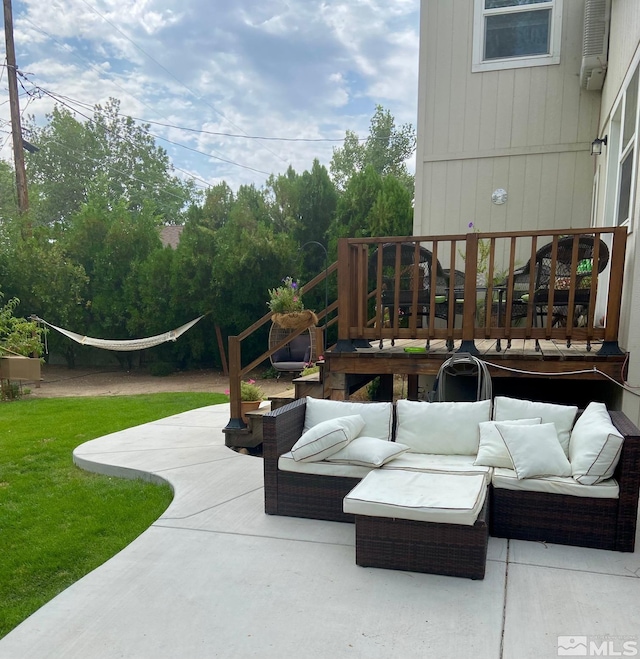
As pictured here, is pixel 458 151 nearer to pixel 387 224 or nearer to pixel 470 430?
pixel 387 224

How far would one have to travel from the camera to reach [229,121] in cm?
2228

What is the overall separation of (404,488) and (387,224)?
7662 mm

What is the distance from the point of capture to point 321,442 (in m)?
2.75

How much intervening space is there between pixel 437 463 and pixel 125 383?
8.80 meters

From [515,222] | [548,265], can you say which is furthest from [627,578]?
[515,222]

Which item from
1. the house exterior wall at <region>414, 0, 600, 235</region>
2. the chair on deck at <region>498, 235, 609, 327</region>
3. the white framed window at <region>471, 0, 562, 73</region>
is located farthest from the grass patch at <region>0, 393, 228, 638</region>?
the white framed window at <region>471, 0, 562, 73</region>

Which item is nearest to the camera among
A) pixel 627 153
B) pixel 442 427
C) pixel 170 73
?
pixel 442 427

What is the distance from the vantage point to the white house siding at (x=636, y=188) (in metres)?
3.29

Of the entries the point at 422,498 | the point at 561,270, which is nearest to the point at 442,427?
the point at 422,498

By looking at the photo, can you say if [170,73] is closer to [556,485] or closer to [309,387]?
[309,387]

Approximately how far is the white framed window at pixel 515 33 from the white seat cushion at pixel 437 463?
16.0 feet

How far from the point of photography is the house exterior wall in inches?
222

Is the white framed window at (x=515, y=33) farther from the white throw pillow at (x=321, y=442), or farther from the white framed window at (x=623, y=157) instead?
the white throw pillow at (x=321, y=442)

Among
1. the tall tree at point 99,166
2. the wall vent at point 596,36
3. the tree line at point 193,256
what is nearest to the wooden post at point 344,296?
the wall vent at point 596,36
